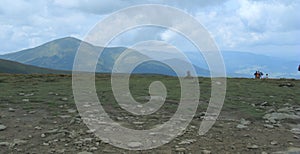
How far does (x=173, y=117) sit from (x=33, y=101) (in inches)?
234

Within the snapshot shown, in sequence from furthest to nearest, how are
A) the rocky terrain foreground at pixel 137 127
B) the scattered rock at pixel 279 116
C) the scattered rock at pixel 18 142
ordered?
the scattered rock at pixel 279 116 < the rocky terrain foreground at pixel 137 127 < the scattered rock at pixel 18 142

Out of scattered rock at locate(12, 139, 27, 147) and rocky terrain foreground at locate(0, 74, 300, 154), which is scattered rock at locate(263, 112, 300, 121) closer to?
rocky terrain foreground at locate(0, 74, 300, 154)

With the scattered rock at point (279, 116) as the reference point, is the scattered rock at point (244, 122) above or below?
below

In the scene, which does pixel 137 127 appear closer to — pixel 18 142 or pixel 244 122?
pixel 18 142

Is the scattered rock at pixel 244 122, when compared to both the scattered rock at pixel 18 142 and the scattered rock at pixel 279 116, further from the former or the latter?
the scattered rock at pixel 18 142

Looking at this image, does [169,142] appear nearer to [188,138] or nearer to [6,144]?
[188,138]

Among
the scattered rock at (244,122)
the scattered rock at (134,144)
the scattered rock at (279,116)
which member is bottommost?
the scattered rock at (134,144)

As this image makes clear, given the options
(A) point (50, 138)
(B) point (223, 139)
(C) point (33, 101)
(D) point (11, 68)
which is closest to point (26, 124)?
(A) point (50, 138)

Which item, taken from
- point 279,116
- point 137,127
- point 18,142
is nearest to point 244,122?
point 279,116

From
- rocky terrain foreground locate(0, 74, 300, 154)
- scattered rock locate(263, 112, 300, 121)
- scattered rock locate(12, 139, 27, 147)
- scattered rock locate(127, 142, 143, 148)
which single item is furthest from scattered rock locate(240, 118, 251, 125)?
scattered rock locate(12, 139, 27, 147)

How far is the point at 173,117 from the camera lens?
1134cm

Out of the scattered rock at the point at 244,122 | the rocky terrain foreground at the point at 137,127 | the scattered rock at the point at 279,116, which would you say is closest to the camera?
the rocky terrain foreground at the point at 137,127

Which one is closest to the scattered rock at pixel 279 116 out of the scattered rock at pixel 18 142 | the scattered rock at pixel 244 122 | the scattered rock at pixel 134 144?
the scattered rock at pixel 244 122

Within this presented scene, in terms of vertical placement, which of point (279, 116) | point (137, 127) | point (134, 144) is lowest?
point (134, 144)
